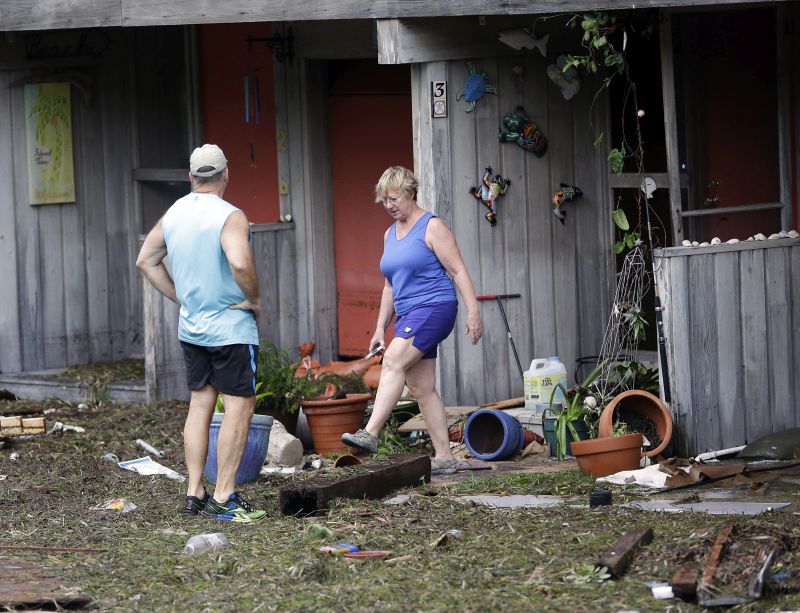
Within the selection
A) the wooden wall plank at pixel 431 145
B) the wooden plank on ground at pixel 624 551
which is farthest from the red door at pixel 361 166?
the wooden plank on ground at pixel 624 551

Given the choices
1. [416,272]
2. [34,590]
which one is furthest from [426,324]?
[34,590]

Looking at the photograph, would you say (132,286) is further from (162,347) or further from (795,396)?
(795,396)

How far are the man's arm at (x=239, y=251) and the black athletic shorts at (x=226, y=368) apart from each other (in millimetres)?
310

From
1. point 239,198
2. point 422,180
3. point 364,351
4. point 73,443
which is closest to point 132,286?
point 239,198

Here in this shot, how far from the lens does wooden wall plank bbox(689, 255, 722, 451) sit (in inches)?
342

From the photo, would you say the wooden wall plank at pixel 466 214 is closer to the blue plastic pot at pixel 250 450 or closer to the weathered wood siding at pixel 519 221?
the weathered wood siding at pixel 519 221

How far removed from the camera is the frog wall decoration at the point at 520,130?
9.94m

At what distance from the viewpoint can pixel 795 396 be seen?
29.2 ft

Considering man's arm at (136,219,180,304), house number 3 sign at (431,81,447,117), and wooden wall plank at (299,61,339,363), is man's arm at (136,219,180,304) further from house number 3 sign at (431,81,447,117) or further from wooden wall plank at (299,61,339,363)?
wooden wall plank at (299,61,339,363)

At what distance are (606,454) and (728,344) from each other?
3.68ft

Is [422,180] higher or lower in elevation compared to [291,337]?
higher

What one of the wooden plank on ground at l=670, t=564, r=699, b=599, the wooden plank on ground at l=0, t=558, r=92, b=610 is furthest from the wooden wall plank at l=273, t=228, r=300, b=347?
the wooden plank on ground at l=670, t=564, r=699, b=599

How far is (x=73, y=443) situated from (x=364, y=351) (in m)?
2.75

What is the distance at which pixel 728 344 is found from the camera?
8.77 m
